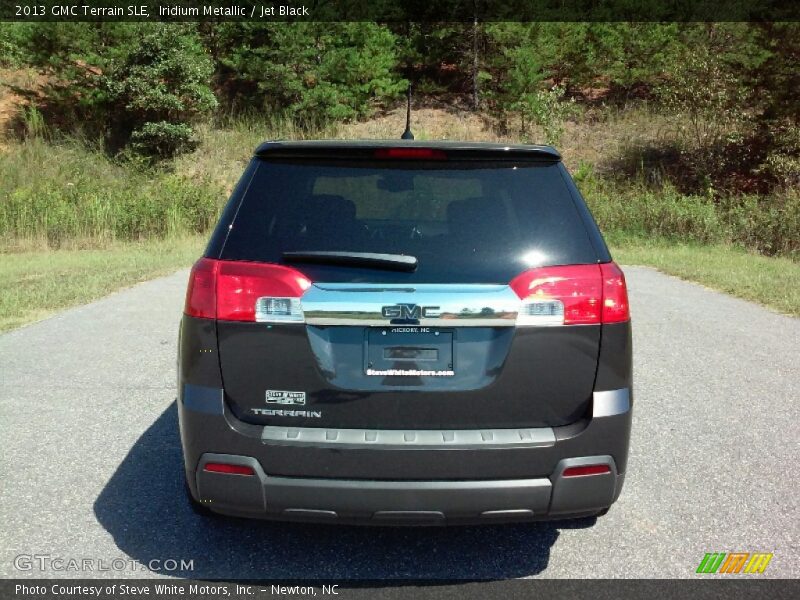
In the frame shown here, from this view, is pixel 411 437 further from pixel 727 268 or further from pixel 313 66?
pixel 313 66

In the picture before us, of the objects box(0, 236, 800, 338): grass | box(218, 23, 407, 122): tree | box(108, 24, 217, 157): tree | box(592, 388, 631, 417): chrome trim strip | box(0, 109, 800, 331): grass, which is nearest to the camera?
box(592, 388, 631, 417): chrome trim strip

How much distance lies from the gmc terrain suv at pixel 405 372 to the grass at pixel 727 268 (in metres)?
7.72

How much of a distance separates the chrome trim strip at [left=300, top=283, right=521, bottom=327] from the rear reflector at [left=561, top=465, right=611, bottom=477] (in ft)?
1.98

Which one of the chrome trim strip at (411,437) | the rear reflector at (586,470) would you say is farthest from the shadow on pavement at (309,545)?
the chrome trim strip at (411,437)

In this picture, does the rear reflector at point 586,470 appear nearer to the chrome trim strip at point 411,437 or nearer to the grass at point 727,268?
the chrome trim strip at point 411,437

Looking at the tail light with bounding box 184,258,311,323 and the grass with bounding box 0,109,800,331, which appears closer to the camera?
the tail light with bounding box 184,258,311,323

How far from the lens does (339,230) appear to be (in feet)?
9.30

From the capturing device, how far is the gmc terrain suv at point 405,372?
8.87ft

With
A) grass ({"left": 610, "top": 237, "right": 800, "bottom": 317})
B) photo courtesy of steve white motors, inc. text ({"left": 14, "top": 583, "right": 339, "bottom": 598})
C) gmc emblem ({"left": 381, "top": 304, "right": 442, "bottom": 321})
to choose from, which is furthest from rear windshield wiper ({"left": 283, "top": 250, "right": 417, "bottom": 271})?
grass ({"left": 610, "top": 237, "right": 800, "bottom": 317})

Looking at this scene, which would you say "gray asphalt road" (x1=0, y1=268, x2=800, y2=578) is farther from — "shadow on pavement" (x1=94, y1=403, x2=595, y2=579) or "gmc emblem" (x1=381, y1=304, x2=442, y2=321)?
"gmc emblem" (x1=381, y1=304, x2=442, y2=321)

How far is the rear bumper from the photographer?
2703 millimetres

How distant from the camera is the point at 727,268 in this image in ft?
45.5

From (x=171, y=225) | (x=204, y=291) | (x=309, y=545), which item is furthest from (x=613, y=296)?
(x=171, y=225)

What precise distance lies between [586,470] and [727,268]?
487 inches
